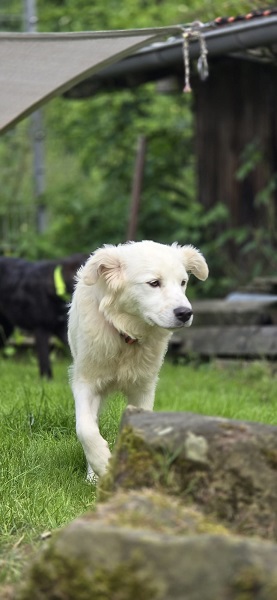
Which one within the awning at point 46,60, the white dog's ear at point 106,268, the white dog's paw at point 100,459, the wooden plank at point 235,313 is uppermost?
the awning at point 46,60

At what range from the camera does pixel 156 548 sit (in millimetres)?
2273

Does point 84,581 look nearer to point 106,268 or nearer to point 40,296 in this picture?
point 106,268

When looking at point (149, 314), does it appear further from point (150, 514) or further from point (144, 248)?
point (150, 514)

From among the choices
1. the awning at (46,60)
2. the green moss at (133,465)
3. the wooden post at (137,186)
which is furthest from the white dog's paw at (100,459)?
the wooden post at (137,186)

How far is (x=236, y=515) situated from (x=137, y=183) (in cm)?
930

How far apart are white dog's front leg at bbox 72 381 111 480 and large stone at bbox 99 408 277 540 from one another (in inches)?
Result: 49.4

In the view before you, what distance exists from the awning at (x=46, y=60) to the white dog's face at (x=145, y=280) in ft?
6.83

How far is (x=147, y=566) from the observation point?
2.27m

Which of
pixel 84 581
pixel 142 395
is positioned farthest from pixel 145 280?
pixel 84 581

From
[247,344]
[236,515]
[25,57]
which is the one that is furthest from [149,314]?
[247,344]

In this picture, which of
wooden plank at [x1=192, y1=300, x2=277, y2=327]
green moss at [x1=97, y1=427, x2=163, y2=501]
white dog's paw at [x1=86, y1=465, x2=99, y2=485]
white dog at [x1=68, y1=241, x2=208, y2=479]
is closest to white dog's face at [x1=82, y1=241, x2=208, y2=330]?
white dog at [x1=68, y1=241, x2=208, y2=479]

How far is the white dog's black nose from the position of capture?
4.15 m

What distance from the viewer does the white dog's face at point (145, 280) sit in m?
4.24

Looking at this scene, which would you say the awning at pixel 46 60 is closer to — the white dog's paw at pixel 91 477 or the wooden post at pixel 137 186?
the white dog's paw at pixel 91 477
